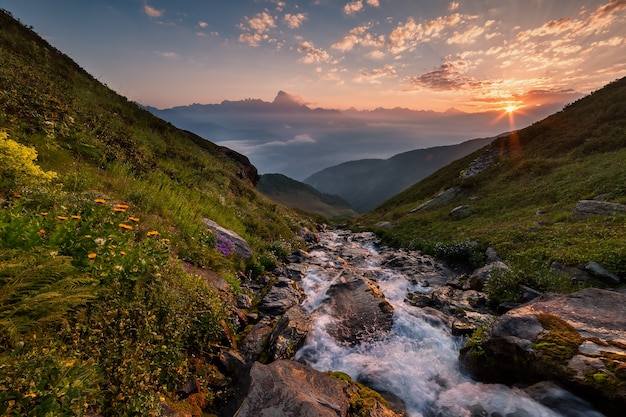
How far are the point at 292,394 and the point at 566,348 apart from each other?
211 inches

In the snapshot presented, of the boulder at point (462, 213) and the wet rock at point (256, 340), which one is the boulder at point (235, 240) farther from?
the boulder at point (462, 213)

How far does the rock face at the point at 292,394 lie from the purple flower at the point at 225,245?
6398mm

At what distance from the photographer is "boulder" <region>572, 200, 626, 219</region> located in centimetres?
1497

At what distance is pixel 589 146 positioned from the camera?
30.1m

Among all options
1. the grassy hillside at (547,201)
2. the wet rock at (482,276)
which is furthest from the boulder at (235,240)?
the grassy hillside at (547,201)

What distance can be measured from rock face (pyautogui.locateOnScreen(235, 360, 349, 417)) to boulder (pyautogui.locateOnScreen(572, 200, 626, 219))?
58.1ft

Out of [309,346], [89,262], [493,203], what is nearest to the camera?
[89,262]

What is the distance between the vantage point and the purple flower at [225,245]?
446 inches

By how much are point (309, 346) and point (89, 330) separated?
4922mm

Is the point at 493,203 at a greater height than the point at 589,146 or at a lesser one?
lesser

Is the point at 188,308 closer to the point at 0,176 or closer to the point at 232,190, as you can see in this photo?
the point at 0,176

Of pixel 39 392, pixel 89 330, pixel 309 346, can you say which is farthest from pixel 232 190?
pixel 39 392

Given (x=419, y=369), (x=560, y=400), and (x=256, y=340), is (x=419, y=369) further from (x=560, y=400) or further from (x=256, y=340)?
(x=256, y=340)

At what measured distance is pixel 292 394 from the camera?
477 centimetres
